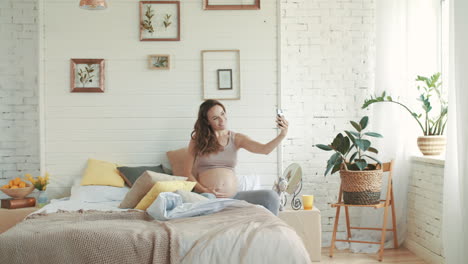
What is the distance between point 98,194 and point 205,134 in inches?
42.7

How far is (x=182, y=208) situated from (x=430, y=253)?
2497mm

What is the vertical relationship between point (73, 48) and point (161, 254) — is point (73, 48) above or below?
above

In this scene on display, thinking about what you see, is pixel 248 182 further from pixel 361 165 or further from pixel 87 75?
pixel 87 75

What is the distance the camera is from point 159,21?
17.1 feet

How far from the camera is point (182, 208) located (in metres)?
3.57

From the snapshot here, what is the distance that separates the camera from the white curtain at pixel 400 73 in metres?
5.17

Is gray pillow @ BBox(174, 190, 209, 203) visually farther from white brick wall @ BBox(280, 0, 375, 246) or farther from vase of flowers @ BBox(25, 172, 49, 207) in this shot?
white brick wall @ BBox(280, 0, 375, 246)

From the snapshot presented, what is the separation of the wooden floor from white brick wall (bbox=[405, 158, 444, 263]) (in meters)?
0.09

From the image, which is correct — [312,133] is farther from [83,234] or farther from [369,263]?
[83,234]

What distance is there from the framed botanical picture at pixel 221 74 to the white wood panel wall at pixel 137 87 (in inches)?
2.3

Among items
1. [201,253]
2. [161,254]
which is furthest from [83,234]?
[201,253]

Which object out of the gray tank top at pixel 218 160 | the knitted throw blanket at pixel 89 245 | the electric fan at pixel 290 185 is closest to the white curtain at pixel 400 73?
the electric fan at pixel 290 185

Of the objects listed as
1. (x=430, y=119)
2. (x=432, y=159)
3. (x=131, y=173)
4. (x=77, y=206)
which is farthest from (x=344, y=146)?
(x=77, y=206)

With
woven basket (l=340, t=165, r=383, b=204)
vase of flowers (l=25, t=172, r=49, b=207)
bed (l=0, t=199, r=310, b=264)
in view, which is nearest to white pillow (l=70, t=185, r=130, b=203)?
vase of flowers (l=25, t=172, r=49, b=207)
